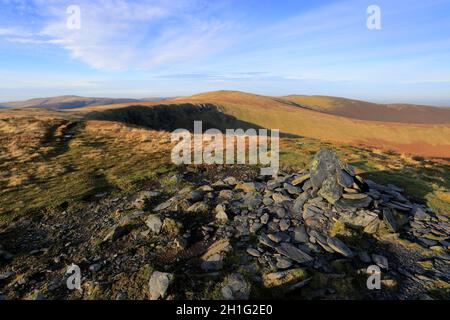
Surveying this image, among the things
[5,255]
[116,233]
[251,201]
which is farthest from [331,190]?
[5,255]

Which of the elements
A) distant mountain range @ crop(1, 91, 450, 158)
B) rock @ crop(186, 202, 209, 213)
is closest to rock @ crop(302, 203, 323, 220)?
rock @ crop(186, 202, 209, 213)

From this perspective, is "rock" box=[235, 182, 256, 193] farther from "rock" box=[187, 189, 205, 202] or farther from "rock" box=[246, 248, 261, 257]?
"rock" box=[246, 248, 261, 257]

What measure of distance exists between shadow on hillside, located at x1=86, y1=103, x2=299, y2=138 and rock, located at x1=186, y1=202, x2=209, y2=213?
47011 mm

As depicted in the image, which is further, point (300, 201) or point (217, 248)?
point (300, 201)

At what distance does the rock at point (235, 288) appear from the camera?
852 cm

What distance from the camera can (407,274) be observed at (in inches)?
400

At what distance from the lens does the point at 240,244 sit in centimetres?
1154

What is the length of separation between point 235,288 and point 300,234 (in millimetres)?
4586

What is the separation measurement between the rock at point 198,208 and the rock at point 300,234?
4.56m

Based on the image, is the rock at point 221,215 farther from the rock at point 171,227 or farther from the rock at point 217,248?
the rock at point 171,227

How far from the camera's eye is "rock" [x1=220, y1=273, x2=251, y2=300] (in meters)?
8.52

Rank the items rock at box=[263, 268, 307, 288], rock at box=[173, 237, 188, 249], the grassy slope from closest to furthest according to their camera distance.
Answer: rock at box=[263, 268, 307, 288] → rock at box=[173, 237, 188, 249] → the grassy slope

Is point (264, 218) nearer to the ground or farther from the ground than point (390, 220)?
nearer to the ground

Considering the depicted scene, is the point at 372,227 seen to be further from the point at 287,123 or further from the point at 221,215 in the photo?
the point at 287,123
